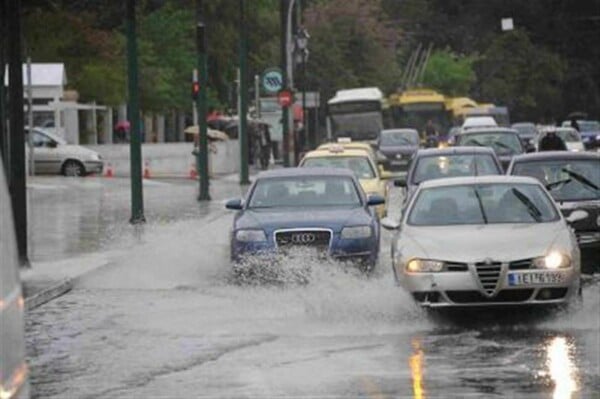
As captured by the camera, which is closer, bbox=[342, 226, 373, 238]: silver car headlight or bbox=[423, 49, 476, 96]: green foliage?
bbox=[342, 226, 373, 238]: silver car headlight

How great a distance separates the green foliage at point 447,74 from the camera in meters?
118

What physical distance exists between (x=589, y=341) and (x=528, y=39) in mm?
74026

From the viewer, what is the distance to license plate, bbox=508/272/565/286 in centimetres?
1442

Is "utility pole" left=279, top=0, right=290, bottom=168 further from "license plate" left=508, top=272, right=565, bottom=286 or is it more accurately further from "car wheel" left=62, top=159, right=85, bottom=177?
"license plate" left=508, top=272, right=565, bottom=286

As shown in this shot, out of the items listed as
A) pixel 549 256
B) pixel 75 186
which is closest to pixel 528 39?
pixel 75 186

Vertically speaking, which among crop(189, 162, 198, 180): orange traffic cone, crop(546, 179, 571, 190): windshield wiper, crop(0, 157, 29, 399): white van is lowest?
crop(189, 162, 198, 180): orange traffic cone

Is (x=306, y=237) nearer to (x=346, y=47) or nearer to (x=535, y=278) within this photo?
(x=535, y=278)

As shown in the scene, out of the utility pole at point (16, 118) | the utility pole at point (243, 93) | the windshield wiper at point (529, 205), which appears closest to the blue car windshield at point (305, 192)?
the utility pole at point (16, 118)

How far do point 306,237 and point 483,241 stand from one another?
4.47 meters

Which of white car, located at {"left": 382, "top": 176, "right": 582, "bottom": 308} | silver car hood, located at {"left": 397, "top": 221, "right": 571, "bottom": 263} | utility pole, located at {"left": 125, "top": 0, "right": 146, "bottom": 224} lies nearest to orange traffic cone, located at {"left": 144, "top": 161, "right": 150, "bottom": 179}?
utility pole, located at {"left": 125, "top": 0, "right": 146, "bottom": 224}

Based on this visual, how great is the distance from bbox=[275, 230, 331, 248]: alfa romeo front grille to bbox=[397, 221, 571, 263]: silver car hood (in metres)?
3.30

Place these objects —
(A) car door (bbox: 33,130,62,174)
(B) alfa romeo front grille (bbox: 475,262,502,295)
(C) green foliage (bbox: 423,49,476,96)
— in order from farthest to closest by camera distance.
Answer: (C) green foliage (bbox: 423,49,476,96) < (A) car door (bbox: 33,130,62,174) < (B) alfa romeo front grille (bbox: 475,262,502,295)

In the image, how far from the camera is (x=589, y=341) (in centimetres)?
1369

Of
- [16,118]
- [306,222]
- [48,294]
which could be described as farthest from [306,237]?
[16,118]
